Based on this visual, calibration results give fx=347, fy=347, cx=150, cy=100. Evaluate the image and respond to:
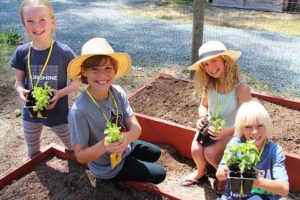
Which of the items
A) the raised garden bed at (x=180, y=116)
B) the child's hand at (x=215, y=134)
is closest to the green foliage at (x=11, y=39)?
the raised garden bed at (x=180, y=116)

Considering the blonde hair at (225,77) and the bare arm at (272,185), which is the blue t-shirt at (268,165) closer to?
the bare arm at (272,185)

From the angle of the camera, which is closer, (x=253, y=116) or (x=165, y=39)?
(x=253, y=116)

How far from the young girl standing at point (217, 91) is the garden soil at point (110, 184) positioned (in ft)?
0.99

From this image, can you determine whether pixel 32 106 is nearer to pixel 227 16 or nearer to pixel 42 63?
pixel 42 63

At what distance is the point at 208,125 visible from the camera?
9.11 ft

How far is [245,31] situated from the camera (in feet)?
27.1

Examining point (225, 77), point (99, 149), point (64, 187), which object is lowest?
point (64, 187)

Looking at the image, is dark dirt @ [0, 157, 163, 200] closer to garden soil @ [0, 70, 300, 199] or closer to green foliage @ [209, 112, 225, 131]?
garden soil @ [0, 70, 300, 199]

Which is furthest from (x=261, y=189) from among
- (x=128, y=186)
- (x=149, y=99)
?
(x=149, y=99)

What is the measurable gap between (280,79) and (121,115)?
3431mm

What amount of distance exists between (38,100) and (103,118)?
49 centimetres

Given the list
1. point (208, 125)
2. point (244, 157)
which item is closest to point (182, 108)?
point (208, 125)

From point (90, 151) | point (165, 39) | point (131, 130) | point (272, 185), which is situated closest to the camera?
point (272, 185)

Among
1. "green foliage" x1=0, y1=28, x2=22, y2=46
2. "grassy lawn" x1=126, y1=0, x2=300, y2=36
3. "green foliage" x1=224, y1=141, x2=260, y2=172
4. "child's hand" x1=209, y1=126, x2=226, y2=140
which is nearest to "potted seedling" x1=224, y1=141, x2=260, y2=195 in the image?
"green foliage" x1=224, y1=141, x2=260, y2=172
